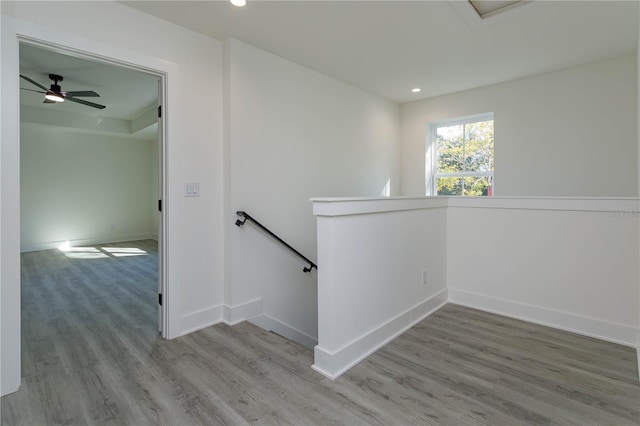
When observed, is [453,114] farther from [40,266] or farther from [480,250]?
[40,266]

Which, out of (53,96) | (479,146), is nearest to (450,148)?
(479,146)

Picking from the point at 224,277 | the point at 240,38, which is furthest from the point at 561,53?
the point at 224,277

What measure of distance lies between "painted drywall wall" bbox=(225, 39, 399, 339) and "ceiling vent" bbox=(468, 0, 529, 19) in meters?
1.74

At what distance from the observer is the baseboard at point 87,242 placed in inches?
252

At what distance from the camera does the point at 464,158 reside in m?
4.74

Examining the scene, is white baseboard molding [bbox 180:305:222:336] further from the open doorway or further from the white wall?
the white wall

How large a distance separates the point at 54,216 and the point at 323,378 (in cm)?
725

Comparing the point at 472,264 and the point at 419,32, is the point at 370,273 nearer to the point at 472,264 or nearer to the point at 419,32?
the point at 472,264

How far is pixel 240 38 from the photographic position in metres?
2.84

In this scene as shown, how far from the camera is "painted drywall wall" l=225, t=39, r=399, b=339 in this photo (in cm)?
288

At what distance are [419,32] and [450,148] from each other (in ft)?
8.04

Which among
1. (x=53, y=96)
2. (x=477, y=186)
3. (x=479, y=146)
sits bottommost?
(x=477, y=186)

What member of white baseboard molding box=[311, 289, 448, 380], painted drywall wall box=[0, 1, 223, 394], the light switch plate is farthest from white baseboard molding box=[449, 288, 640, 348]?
the light switch plate

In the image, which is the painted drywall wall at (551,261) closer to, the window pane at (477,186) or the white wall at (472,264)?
the white wall at (472,264)
